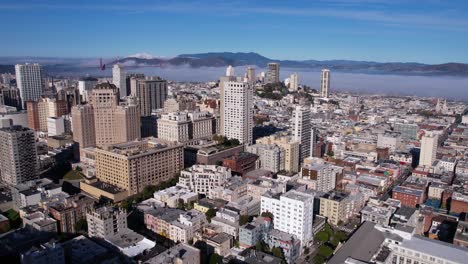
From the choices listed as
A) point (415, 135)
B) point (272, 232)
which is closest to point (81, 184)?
point (272, 232)

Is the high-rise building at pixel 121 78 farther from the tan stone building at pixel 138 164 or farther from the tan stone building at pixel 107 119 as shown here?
the tan stone building at pixel 138 164

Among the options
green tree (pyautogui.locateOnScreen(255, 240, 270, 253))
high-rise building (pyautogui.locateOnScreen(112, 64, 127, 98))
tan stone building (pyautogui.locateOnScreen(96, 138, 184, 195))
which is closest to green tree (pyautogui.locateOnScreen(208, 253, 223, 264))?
green tree (pyautogui.locateOnScreen(255, 240, 270, 253))

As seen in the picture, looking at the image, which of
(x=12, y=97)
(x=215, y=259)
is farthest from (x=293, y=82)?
(x=215, y=259)

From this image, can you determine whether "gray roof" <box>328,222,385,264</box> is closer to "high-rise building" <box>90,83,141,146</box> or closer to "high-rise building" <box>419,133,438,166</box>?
"high-rise building" <box>419,133,438,166</box>

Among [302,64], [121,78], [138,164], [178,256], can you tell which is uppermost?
[302,64]

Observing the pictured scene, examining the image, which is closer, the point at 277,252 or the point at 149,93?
the point at 277,252

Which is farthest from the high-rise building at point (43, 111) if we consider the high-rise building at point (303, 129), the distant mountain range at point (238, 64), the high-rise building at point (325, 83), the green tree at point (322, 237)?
the high-rise building at point (325, 83)

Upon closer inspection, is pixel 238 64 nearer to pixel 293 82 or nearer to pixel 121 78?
pixel 293 82
